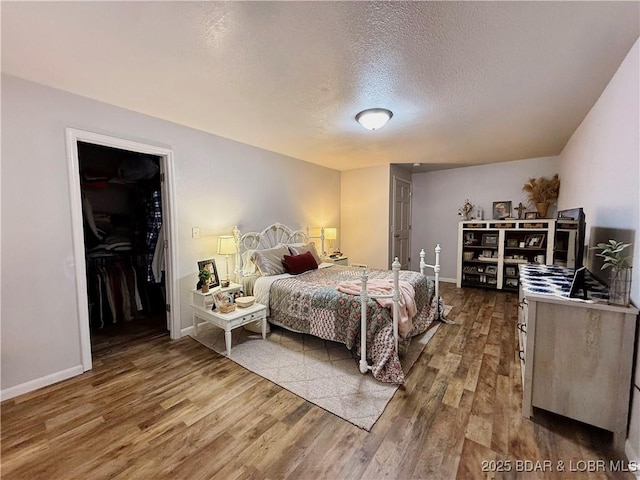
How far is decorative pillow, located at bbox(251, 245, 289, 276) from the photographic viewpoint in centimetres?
345

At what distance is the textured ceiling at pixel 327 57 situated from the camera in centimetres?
139

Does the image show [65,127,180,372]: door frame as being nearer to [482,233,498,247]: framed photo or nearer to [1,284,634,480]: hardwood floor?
[1,284,634,480]: hardwood floor

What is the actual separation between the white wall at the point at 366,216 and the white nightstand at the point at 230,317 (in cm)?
285

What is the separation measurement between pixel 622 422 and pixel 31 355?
4.10m

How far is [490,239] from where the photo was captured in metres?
5.06

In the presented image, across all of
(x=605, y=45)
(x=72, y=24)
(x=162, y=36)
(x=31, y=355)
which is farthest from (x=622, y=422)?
(x=31, y=355)

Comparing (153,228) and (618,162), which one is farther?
(153,228)

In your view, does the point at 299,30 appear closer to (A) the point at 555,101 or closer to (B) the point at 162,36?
(B) the point at 162,36

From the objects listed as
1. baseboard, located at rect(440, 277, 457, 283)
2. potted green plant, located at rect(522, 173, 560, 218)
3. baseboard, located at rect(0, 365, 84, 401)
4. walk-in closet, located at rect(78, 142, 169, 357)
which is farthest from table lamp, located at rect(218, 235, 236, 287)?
potted green plant, located at rect(522, 173, 560, 218)

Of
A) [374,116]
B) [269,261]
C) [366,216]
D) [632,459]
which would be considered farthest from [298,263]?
[632,459]

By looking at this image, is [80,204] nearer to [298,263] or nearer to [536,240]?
[298,263]

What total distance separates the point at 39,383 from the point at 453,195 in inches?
256

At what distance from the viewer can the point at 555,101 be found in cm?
239

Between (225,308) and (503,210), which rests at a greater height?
(503,210)
